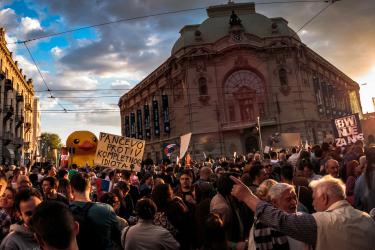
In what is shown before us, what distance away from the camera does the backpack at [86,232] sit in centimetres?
380

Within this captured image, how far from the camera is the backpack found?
3797mm

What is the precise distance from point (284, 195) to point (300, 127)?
35131 mm

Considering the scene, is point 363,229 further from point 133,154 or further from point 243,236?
point 133,154

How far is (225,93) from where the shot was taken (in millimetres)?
37844

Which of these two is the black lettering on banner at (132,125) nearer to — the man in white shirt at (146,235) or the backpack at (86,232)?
the backpack at (86,232)

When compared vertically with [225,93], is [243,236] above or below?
below

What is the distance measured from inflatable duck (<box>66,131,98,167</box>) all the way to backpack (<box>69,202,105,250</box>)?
56.4ft

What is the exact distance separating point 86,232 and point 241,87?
3555 cm

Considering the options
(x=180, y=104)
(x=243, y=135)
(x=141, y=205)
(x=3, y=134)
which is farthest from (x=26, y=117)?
(x=141, y=205)

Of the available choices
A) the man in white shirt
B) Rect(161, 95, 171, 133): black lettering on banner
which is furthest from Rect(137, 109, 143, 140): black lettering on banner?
the man in white shirt

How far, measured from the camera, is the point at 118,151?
8.99 meters

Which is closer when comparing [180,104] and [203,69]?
[203,69]

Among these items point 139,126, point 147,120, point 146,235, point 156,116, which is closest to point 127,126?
point 139,126

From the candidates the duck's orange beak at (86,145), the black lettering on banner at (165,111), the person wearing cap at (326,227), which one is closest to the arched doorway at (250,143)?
the black lettering on banner at (165,111)
